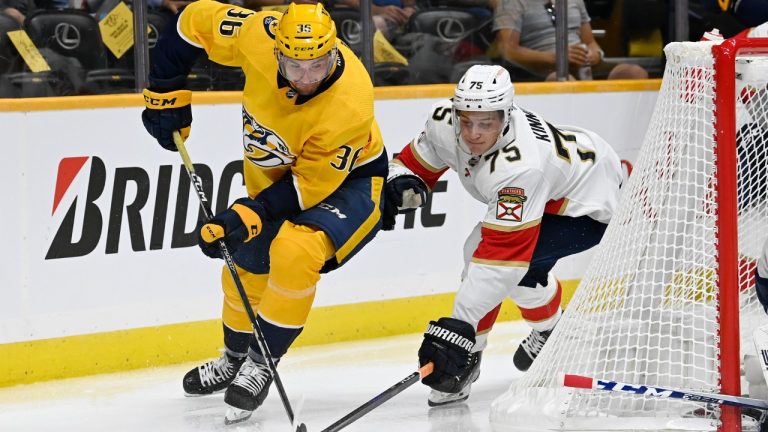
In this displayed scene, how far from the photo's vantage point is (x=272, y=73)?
11.2 feet

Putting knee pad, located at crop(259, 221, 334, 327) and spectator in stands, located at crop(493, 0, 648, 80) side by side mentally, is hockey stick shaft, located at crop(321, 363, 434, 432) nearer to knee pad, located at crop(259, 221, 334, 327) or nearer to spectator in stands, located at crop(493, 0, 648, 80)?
knee pad, located at crop(259, 221, 334, 327)

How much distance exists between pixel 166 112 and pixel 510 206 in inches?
40.5

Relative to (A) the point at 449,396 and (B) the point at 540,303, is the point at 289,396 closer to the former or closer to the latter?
(A) the point at 449,396

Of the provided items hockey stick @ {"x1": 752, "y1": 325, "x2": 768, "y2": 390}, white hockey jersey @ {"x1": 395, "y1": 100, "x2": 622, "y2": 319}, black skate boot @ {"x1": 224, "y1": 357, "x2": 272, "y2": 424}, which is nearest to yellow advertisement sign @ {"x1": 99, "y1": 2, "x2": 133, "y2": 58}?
white hockey jersey @ {"x1": 395, "y1": 100, "x2": 622, "y2": 319}

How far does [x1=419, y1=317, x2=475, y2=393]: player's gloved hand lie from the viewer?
3.19 meters

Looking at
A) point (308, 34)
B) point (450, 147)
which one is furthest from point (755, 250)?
point (308, 34)

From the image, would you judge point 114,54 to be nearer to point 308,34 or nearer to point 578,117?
point 308,34

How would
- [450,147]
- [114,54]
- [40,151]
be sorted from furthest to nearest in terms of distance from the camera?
[114,54]
[40,151]
[450,147]

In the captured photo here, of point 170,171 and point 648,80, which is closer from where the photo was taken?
point 170,171

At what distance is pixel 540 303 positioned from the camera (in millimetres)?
3945

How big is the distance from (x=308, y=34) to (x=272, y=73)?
0.25 m

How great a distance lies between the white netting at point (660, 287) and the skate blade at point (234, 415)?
651mm

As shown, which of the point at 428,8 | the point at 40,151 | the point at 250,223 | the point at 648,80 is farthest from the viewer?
the point at 648,80

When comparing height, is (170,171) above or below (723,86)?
below
